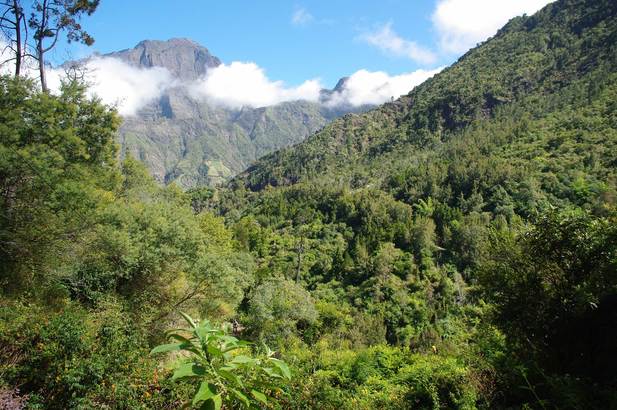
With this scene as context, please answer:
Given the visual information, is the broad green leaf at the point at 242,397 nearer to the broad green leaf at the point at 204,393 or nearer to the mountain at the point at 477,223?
the broad green leaf at the point at 204,393

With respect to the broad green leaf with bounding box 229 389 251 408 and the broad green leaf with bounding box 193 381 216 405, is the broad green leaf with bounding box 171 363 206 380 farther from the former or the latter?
the broad green leaf with bounding box 229 389 251 408

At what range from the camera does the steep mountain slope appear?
2625 inches

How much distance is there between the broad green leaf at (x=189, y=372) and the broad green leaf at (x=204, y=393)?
0.07m

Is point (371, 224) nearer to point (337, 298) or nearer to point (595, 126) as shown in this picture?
point (337, 298)

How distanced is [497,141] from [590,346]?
86.4 meters

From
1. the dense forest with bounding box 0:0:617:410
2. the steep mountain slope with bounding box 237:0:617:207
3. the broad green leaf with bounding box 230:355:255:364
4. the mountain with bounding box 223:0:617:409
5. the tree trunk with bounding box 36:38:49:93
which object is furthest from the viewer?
the steep mountain slope with bounding box 237:0:617:207

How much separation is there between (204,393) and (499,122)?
106m

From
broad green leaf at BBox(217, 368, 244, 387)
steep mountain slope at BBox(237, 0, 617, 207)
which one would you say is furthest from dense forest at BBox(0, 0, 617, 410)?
steep mountain slope at BBox(237, 0, 617, 207)

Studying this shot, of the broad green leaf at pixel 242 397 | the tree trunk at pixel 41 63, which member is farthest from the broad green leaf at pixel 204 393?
the tree trunk at pixel 41 63

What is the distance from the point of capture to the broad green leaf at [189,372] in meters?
1.72

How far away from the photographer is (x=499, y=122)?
92562 millimetres

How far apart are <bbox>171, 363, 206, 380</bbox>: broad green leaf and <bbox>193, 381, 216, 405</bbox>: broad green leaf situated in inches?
2.7

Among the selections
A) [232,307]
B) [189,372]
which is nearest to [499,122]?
[232,307]

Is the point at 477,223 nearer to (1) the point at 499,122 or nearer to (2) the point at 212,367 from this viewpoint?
(1) the point at 499,122
